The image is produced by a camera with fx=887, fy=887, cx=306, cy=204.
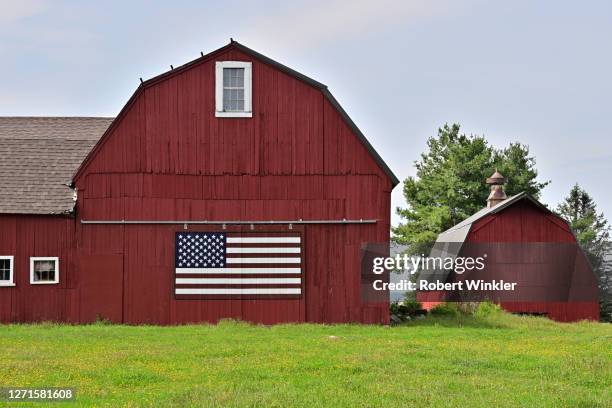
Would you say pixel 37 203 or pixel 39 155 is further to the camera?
pixel 39 155

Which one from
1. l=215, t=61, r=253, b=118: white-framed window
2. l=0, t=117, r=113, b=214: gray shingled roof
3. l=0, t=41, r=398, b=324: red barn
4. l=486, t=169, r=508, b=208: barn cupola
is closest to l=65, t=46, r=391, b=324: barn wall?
l=0, t=41, r=398, b=324: red barn

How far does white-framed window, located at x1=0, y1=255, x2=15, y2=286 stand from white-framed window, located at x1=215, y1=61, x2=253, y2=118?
23.5 feet

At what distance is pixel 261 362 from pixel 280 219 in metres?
9.88

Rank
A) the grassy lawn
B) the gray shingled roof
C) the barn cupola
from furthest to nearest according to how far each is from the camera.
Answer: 1. the barn cupola
2. the gray shingled roof
3. the grassy lawn

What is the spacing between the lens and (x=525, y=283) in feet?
109

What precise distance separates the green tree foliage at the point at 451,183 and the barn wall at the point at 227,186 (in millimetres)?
32628

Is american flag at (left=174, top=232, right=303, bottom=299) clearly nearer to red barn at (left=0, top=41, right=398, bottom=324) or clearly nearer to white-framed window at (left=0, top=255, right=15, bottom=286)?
red barn at (left=0, top=41, right=398, bottom=324)

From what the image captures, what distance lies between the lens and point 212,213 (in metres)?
25.2

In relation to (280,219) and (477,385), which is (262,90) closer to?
(280,219)

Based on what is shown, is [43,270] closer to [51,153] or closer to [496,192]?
[51,153]

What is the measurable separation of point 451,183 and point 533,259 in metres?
29.4

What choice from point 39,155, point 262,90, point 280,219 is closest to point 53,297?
point 39,155

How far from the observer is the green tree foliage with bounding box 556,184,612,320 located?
167 ft

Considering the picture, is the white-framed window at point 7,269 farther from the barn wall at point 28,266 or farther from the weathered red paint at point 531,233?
the weathered red paint at point 531,233
